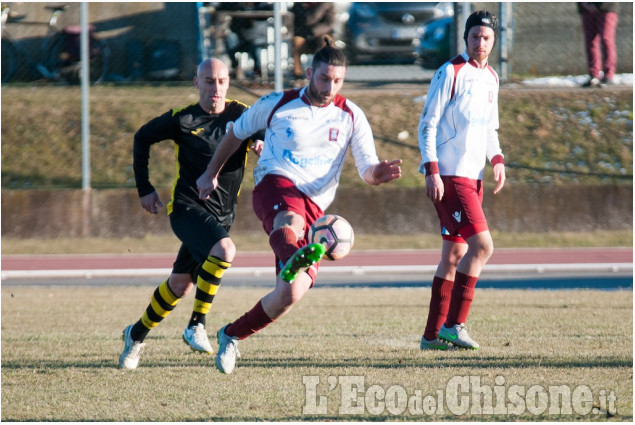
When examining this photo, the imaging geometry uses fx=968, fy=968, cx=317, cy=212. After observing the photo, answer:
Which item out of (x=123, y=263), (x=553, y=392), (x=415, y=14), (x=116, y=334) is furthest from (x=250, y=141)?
(x=415, y=14)

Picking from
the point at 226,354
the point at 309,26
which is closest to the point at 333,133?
the point at 226,354

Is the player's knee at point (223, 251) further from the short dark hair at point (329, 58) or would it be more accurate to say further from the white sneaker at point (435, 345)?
the white sneaker at point (435, 345)

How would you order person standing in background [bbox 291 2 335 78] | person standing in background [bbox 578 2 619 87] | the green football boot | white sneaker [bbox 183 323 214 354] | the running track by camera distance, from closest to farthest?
the green football boot < white sneaker [bbox 183 323 214 354] < the running track < person standing in background [bbox 291 2 335 78] < person standing in background [bbox 578 2 619 87]

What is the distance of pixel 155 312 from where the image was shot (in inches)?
261

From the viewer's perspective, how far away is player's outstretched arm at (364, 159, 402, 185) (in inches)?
222

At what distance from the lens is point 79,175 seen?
17.2m

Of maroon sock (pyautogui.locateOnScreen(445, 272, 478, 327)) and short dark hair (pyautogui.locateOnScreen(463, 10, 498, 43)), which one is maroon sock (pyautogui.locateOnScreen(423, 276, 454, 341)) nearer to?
maroon sock (pyautogui.locateOnScreen(445, 272, 478, 327))

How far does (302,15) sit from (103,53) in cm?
403

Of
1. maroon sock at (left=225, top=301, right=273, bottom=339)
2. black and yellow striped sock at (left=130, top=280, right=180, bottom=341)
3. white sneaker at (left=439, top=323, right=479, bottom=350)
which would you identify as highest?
maroon sock at (left=225, top=301, right=273, bottom=339)

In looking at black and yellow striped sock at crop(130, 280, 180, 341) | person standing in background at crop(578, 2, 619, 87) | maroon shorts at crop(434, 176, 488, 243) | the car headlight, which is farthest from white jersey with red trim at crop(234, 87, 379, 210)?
the car headlight

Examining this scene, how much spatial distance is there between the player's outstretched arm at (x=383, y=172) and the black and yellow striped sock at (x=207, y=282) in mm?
1207

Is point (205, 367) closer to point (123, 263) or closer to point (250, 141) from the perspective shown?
point (250, 141)

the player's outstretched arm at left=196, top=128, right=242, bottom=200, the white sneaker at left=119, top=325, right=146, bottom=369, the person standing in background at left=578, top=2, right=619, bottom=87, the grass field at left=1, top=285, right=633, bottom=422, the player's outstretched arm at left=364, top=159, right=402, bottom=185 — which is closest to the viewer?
the grass field at left=1, top=285, right=633, bottom=422

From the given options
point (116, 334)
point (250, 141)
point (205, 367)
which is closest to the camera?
point (205, 367)
